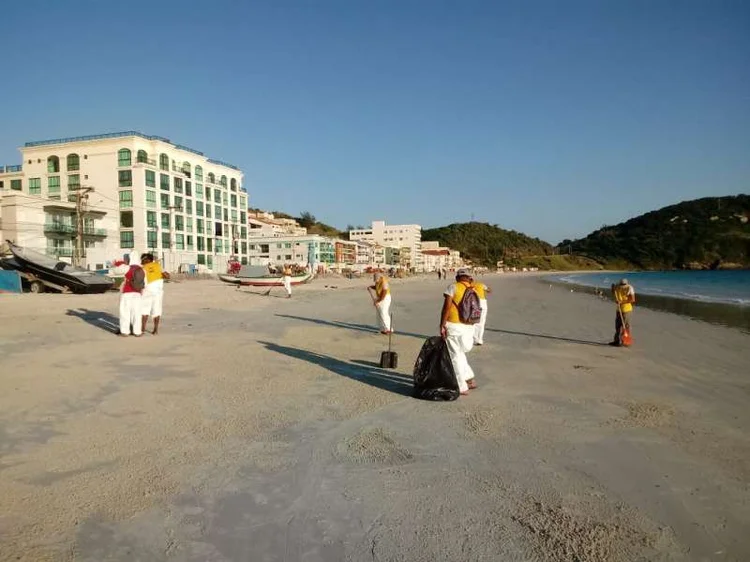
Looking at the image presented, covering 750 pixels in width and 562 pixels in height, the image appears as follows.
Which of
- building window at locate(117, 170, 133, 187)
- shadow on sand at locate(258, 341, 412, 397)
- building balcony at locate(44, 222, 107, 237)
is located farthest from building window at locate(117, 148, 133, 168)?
shadow on sand at locate(258, 341, 412, 397)

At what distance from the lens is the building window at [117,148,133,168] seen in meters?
58.4

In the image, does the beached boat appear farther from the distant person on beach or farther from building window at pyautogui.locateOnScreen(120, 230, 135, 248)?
the distant person on beach

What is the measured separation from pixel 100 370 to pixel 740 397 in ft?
29.9

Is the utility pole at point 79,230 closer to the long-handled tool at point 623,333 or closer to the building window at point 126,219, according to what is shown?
the building window at point 126,219

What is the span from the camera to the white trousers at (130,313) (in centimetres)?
1045

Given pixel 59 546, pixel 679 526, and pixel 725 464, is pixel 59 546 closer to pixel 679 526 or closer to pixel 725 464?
pixel 679 526

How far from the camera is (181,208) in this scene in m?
62.7

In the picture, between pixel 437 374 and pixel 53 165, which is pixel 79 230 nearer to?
pixel 53 165

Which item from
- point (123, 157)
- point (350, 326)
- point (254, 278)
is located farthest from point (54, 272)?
point (123, 157)

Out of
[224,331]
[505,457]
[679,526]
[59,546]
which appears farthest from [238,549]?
[224,331]

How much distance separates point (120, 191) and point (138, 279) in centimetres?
5562

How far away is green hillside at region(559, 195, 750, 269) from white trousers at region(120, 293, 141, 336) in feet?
577

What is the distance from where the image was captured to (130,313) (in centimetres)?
1050

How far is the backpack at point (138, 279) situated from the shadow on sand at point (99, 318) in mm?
1611
